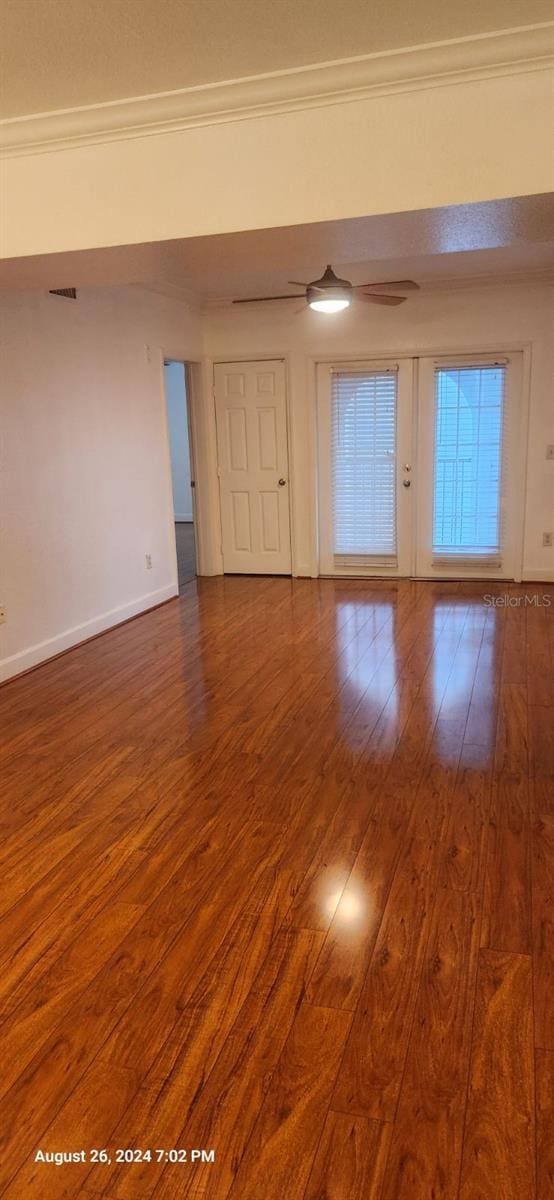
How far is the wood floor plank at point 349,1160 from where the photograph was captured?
1409 millimetres

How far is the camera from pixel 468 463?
6.55m

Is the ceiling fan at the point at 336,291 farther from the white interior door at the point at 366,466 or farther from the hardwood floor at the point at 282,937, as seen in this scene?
the hardwood floor at the point at 282,937

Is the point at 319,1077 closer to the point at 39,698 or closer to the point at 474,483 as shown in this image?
the point at 39,698

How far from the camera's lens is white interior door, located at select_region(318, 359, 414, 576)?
21.8 ft

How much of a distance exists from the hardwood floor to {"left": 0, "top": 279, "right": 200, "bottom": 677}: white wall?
0.87 metres

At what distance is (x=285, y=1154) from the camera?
1.48 m

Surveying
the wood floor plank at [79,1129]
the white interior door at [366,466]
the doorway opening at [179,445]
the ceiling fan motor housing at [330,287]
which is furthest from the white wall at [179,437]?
the wood floor plank at [79,1129]

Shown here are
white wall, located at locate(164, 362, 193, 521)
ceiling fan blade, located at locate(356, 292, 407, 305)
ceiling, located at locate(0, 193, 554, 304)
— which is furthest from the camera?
white wall, located at locate(164, 362, 193, 521)

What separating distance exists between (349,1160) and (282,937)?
26.4 inches

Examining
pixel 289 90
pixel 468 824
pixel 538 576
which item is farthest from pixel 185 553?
pixel 289 90

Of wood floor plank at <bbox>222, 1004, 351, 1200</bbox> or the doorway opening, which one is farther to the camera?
the doorway opening

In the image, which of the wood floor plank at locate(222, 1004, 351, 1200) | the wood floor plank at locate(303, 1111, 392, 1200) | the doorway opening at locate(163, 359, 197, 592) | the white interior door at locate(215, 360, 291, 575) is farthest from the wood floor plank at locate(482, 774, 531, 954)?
the doorway opening at locate(163, 359, 197, 592)

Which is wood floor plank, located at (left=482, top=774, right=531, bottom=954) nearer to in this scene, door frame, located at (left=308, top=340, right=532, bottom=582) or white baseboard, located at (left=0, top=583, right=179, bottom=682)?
white baseboard, located at (left=0, top=583, right=179, bottom=682)

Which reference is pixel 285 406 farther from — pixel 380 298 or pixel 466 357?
pixel 380 298
